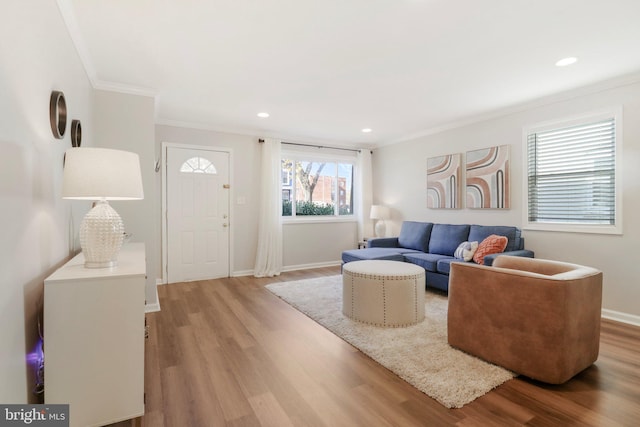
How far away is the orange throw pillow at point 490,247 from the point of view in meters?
3.53

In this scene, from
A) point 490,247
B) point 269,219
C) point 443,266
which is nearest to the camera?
point 490,247

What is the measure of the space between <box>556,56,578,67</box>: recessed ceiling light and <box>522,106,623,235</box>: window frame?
89cm

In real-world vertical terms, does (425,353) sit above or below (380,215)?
below

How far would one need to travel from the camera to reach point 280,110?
403 centimetres

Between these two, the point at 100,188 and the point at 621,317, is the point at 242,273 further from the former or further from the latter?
the point at 621,317

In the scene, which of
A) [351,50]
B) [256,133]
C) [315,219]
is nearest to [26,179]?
[351,50]

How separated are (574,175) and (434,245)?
1.82 m

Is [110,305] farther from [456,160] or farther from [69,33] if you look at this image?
[456,160]

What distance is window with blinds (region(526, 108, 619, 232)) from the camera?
316 cm

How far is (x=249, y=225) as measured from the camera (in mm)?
5133

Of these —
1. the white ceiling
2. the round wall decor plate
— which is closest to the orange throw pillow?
the white ceiling

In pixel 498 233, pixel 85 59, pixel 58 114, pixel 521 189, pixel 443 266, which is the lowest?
pixel 443 266

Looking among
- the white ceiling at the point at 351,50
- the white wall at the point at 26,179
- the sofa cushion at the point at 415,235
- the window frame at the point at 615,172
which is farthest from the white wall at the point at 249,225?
the window frame at the point at 615,172

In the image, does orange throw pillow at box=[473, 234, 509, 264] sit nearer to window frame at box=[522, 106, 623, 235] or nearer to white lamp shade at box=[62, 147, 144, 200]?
window frame at box=[522, 106, 623, 235]
